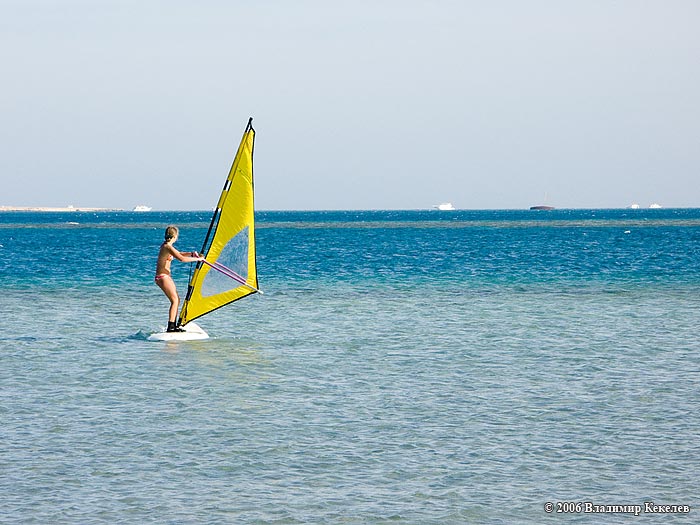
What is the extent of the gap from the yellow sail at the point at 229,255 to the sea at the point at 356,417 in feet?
3.37

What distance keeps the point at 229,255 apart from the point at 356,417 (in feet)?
31.4

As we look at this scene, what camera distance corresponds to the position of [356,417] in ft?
43.5

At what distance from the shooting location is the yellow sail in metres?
22.0

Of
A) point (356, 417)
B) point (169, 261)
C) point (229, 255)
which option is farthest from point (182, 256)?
point (356, 417)

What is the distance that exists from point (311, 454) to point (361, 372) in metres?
5.71

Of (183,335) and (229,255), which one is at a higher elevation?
(229,255)

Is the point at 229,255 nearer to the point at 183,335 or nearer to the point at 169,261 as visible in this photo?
the point at 169,261

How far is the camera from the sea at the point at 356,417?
9.68 meters

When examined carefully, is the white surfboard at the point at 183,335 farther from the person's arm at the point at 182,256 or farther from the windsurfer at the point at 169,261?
the person's arm at the point at 182,256

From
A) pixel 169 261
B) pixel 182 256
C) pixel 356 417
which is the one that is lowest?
pixel 356 417

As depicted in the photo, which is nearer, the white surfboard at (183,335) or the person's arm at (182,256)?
the person's arm at (182,256)

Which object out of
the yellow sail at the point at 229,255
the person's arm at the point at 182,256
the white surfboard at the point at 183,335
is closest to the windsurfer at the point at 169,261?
the person's arm at the point at 182,256

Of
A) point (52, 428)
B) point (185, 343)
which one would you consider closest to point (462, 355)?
point (185, 343)

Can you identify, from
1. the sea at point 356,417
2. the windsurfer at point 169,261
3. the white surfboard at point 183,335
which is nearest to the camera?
the sea at point 356,417
